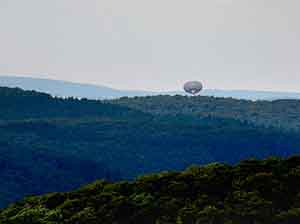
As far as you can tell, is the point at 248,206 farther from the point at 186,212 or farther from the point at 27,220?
the point at 27,220

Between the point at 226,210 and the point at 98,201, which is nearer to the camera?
the point at 226,210

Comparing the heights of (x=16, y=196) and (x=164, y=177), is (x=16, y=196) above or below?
below

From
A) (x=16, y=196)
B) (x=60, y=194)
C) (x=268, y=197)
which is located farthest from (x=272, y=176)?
(x=16, y=196)

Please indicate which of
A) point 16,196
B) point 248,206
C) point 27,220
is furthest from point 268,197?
point 16,196

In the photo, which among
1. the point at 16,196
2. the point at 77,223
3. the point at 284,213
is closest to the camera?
the point at 284,213

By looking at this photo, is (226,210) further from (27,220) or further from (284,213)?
(27,220)

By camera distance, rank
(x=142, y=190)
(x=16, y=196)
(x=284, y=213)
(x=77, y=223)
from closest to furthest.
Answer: (x=284, y=213) < (x=77, y=223) < (x=142, y=190) < (x=16, y=196)
